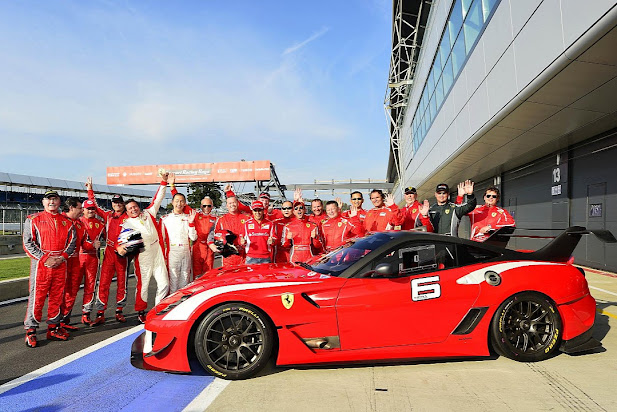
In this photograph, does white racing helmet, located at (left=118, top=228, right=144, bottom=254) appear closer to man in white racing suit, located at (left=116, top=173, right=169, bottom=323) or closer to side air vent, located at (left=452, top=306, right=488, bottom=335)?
man in white racing suit, located at (left=116, top=173, right=169, bottom=323)

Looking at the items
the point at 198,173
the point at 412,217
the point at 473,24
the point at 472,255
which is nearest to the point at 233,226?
the point at 412,217

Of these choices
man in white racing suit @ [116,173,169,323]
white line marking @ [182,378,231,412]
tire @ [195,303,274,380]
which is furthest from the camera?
man in white racing suit @ [116,173,169,323]

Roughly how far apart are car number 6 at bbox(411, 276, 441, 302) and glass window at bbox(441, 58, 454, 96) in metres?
12.0

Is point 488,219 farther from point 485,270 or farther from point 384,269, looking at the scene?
point 384,269

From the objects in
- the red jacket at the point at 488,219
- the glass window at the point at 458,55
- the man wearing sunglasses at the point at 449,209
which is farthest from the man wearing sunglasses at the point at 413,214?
the glass window at the point at 458,55

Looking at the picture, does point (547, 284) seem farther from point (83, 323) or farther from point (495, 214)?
point (83, 323)

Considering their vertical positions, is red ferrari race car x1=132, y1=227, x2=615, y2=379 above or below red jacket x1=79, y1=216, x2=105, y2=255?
below

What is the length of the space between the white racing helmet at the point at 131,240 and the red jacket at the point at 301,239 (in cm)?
208

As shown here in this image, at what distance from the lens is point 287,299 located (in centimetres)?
324

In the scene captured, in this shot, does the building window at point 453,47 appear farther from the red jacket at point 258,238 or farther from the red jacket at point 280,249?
the red jacket at point 258,238

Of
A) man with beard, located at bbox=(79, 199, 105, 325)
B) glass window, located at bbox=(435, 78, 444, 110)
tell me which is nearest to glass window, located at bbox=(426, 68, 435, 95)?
glass window, located at bbox=(435, 78, 444, 110)

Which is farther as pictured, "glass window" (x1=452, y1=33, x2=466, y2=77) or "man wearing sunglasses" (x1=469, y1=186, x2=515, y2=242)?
"glass window" (x1=452, y1=33, x2=466, y2=77)

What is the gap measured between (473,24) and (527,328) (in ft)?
32.3

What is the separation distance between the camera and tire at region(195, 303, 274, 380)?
3.17m
